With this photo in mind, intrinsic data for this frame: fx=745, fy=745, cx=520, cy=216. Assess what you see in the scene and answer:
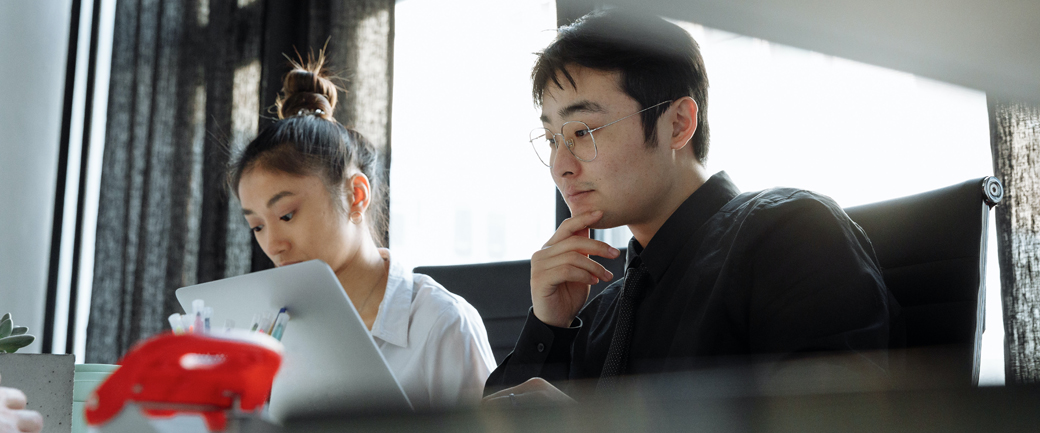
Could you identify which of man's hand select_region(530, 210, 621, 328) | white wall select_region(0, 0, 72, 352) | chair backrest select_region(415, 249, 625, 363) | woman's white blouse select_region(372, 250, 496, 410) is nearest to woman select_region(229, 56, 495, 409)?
woman's white blouse select_region(372, 250, 496, 410)

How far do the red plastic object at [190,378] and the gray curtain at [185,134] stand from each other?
86.4 inches

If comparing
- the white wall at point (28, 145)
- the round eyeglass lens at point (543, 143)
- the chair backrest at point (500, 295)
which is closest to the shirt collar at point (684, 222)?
the round eyeglass lens at point (543, 143)

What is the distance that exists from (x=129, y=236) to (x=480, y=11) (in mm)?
1423

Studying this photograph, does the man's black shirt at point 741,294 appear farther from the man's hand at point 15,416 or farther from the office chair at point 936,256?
the man's hand at point 15,416

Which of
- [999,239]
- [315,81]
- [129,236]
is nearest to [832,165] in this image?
[999,239]

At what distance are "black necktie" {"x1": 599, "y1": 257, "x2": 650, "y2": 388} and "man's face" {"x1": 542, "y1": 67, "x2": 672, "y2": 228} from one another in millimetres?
90

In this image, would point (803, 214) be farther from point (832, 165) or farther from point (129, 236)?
point (129, 236)

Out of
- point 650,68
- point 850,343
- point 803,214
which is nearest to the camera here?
point 850,343

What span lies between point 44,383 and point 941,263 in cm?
102

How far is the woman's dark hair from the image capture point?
1604mm

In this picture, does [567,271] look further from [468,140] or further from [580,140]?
[468,140]

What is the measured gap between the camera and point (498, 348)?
1514 mm

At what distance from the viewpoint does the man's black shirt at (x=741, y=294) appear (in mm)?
756

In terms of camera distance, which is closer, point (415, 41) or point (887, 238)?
point (887, 238)
